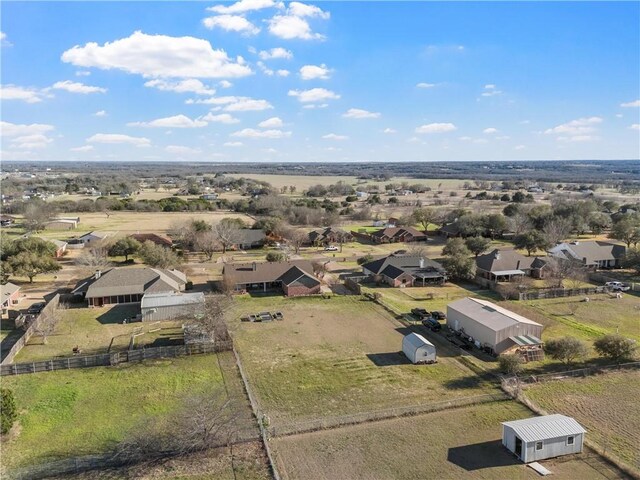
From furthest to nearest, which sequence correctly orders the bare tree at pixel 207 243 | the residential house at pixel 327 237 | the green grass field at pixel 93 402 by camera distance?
1. the residential house at pixel 327 237
2. the bare tree at pixel 207 243
3. the green grass field at pixel 93 402

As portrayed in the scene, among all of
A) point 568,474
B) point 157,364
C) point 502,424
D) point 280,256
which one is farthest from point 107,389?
point 280,256

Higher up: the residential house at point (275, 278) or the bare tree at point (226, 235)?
the bare tree at point (226, 235)

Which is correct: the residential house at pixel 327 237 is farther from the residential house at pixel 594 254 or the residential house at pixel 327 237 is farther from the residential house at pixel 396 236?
the residential house at pixel 594 254

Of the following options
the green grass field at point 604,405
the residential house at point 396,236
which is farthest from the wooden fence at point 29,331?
the residential house at point 396,236

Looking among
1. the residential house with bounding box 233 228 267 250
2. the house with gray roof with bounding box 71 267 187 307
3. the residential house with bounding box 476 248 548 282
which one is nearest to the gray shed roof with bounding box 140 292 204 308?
the house with gray roof with bounding box 71 267 187 307

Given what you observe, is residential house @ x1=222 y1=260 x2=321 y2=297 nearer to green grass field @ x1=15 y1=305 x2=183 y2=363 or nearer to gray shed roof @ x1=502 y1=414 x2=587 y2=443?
green grass field @ x1=15 y1=305 x2=183 y2=363

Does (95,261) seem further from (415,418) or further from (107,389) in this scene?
(415,418)

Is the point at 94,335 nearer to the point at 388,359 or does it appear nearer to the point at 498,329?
the point at 388,359

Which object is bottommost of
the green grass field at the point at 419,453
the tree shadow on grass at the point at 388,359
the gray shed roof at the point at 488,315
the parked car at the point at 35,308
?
the green grass field at the point at 419,453
